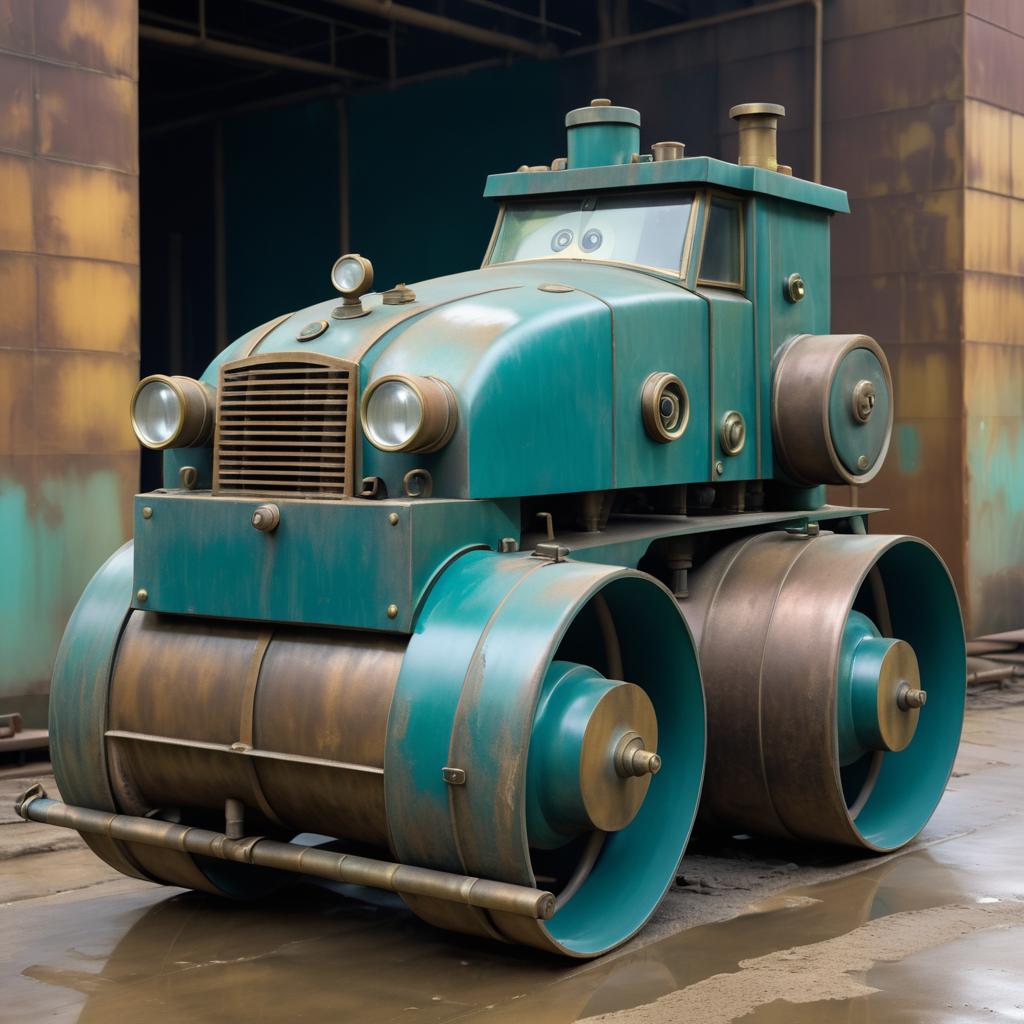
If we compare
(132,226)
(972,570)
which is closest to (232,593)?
(132,226)

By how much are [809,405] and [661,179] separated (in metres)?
1.11

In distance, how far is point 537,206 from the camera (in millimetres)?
6820

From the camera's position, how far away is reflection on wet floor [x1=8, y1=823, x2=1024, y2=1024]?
14.9 feet

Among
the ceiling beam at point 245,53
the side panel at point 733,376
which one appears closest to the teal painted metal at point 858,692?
the side panel at point 733,376

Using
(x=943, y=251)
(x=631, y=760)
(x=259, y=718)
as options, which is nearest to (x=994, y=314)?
(x=943, y=251)

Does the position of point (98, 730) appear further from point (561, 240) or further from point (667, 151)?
point (667, 151)

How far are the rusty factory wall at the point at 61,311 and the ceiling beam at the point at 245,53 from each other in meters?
4.78

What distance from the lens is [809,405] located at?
21.6 ft

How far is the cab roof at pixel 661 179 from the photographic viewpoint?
6.31 m

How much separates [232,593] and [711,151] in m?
8.12

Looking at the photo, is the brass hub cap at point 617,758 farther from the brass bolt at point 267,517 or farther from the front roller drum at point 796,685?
the brass bolt at point 267,517

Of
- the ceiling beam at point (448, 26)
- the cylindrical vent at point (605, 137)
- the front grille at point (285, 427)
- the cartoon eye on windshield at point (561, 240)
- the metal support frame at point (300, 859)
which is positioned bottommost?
the metal support frame at point (300, 859)

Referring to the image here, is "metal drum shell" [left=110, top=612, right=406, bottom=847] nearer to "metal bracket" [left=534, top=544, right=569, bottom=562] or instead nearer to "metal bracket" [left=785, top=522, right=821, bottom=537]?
"metal bracket" [left=534, top=544, right=569, bottom=562]

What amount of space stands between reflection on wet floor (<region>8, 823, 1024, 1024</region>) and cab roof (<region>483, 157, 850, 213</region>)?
2787 millimetres
